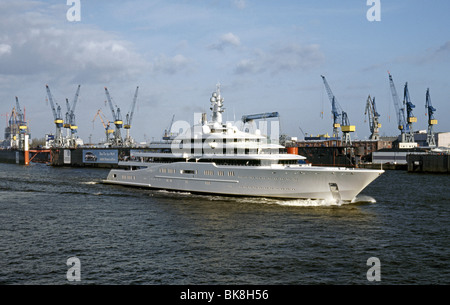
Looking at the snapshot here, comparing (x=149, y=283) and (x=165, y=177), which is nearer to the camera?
(x=149, y=283)

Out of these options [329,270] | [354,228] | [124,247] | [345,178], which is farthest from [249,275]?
[345,178]

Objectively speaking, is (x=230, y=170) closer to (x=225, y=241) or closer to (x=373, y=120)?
(x=225, y=241)

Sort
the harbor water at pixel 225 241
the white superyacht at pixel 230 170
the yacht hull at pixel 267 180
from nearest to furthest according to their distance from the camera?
1. the harbor water at pixel 225 241
2. the yacht hull at pixel 267 180
3. the white superyacht at pixel 230 170

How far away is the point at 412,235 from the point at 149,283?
59.3 feet

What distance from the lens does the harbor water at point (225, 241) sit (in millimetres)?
18656

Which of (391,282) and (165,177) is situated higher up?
(165,177)

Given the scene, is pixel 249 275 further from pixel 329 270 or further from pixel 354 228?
pixel 354 228

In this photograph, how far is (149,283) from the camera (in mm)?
17578
